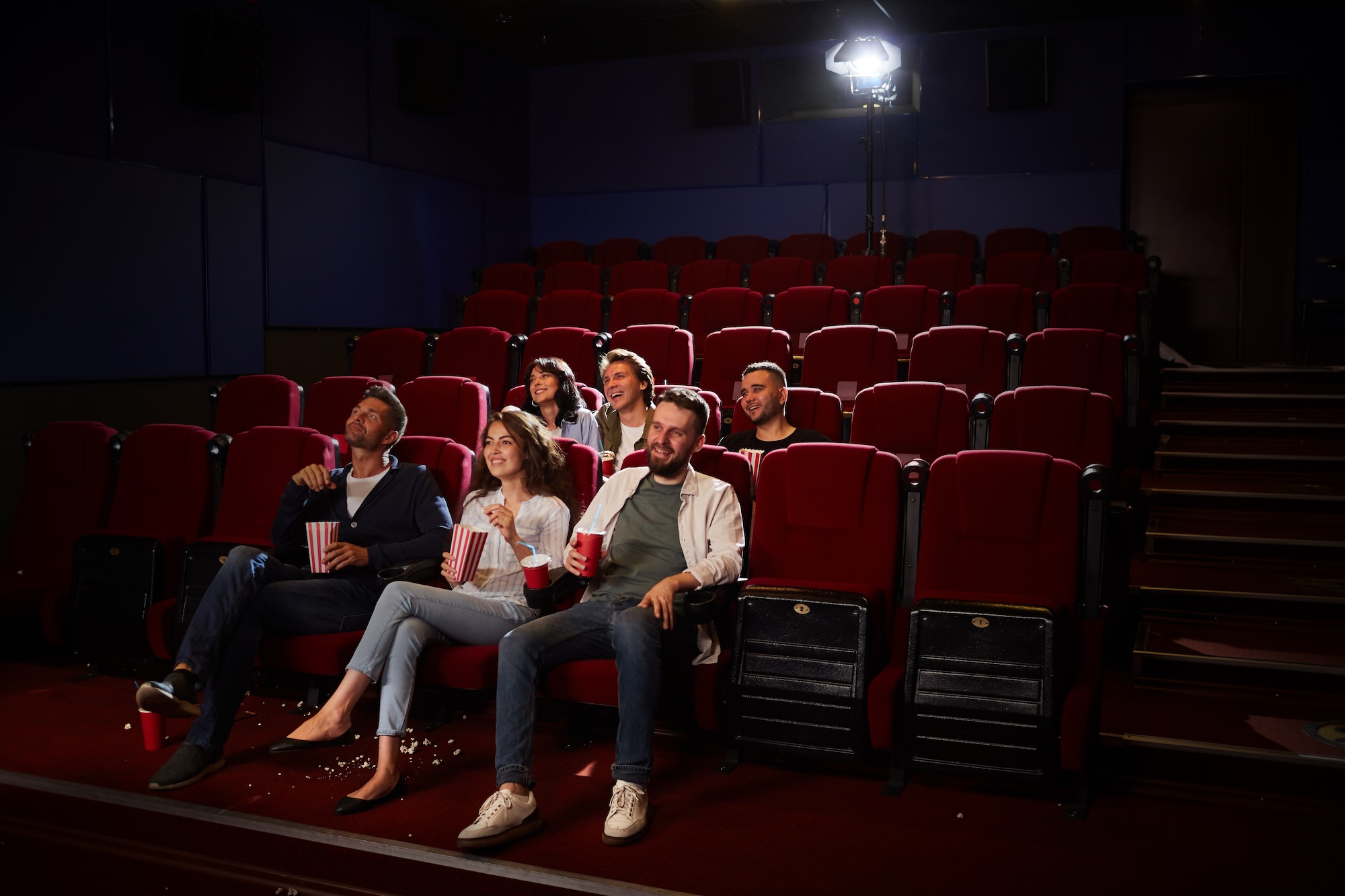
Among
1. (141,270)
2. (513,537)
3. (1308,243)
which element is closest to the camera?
(513,537)

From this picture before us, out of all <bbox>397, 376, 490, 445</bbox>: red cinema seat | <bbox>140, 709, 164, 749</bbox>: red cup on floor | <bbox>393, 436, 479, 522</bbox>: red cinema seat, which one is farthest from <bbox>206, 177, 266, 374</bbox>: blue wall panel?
<bbox>140, 709, 164, 749</bbox>: red cup on floor

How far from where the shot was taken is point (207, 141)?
5.45 m

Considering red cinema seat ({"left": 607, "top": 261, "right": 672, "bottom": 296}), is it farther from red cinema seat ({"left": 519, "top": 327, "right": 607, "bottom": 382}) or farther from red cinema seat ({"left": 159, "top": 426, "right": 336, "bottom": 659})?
red cinema seat ({"left": 159, "top": 426, "right": 336, "bottom": 659})

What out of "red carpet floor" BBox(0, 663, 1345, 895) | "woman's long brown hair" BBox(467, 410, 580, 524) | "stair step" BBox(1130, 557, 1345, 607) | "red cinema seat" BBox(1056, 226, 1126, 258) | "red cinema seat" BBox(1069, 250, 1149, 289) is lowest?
"red carpet floor" BBox(0, 663, 1345, 895)

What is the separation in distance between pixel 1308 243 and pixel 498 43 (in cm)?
580

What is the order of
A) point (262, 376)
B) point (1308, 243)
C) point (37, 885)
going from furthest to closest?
point (1308, 243)
point (262, 376)
point (37, 885)

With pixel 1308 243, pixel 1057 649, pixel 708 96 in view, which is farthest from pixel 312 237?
pixel 1308 243

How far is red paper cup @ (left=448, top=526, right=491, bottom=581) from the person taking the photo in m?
2.35

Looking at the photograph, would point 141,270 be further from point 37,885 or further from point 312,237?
point 37,885

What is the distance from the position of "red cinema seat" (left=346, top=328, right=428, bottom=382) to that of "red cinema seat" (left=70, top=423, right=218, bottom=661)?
1605 millimetres

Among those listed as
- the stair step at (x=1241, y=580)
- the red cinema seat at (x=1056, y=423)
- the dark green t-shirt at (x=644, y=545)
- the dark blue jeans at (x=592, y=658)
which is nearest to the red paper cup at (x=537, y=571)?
the dark blue jeans at (x=592, y=658)

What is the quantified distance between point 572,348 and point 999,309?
6.91 ft

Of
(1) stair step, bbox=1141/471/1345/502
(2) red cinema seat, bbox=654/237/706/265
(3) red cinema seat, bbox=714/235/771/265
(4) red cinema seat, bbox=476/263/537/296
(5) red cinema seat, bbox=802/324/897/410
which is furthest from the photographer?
(2) red cinema seat, bbox=654/237/706/265

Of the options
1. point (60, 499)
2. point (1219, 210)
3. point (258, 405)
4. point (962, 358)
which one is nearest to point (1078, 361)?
point (962, 358)
